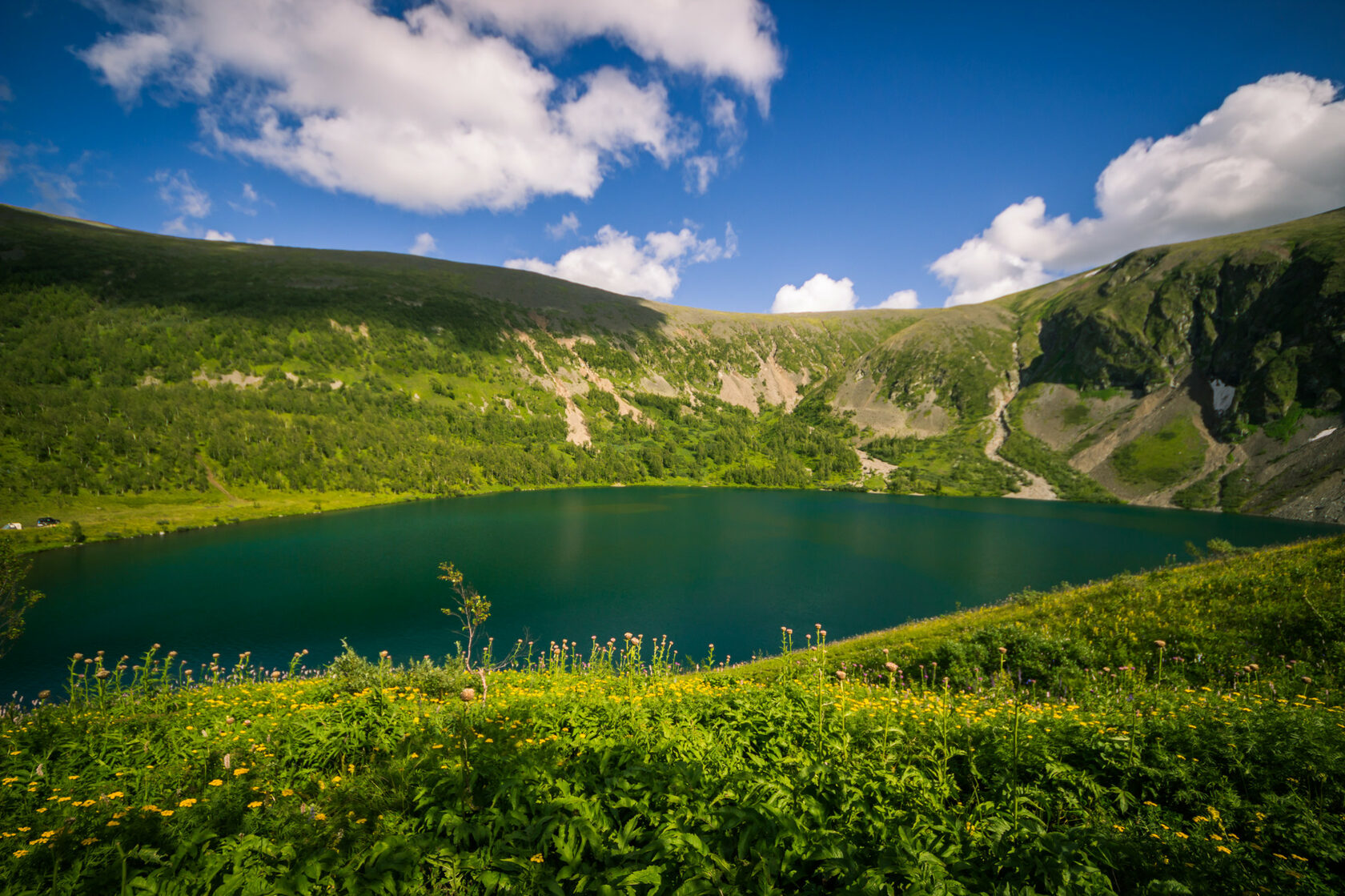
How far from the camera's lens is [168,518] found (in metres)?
82.1

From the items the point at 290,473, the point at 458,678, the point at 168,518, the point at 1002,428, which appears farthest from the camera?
the point at 1002,428

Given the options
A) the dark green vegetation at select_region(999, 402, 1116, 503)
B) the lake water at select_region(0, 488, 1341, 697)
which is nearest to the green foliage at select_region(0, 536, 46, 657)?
the lake water at select_region(0, 488, 1341, 697)

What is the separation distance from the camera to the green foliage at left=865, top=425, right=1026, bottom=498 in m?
161

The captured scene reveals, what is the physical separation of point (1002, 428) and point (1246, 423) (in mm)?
66613

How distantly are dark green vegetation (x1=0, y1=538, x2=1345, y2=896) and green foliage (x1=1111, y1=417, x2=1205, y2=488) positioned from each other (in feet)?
607

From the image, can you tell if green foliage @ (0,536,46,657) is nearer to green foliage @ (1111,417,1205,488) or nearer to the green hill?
the green hill

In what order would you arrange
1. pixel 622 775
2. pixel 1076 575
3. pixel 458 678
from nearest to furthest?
pixel 622 775
pixel 458 678
pixel 1076 575

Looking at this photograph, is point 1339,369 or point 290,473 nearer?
point 290,473

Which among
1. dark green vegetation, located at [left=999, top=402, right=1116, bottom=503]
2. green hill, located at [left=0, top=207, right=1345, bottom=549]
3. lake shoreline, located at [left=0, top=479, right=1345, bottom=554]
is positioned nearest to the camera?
lake shoreline, located at [left=0, top=479, right=1345, bottom=554]

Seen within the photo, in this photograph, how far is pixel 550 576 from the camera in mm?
54219

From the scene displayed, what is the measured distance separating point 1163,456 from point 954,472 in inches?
2176

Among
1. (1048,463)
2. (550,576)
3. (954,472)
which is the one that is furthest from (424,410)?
(1048,463)

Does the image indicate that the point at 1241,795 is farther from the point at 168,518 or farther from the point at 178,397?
the point at 178,397

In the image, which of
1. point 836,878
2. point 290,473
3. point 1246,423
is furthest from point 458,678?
point 1246,423
